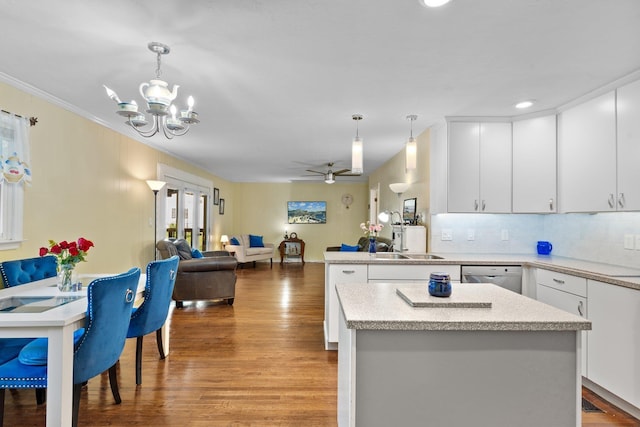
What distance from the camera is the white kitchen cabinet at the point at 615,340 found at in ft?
7.39

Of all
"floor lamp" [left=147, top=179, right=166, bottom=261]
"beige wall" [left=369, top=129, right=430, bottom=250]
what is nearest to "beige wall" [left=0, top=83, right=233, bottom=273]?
"floor lamp" [left=147, top=179, right=166, bottom=261]

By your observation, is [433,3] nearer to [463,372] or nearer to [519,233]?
[463,372]

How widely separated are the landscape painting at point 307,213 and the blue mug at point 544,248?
7.18m

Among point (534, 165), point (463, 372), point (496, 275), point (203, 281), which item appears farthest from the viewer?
point (203, 281)

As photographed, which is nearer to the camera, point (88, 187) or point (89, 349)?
point (89, 349)

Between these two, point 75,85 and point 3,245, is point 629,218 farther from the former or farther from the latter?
point 3,245

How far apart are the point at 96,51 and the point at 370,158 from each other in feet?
15.8

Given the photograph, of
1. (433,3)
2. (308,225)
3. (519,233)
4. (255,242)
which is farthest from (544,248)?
(255,242)

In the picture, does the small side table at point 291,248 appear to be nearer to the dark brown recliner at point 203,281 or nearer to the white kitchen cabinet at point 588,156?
the dark brown recliner at point 203,281

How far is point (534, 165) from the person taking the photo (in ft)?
11.9

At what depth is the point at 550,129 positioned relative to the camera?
3527 mm

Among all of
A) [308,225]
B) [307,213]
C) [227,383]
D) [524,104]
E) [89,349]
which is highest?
[524,104]

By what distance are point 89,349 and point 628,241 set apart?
388cm

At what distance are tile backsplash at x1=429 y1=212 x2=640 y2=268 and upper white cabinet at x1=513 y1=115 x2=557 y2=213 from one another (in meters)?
0.29
